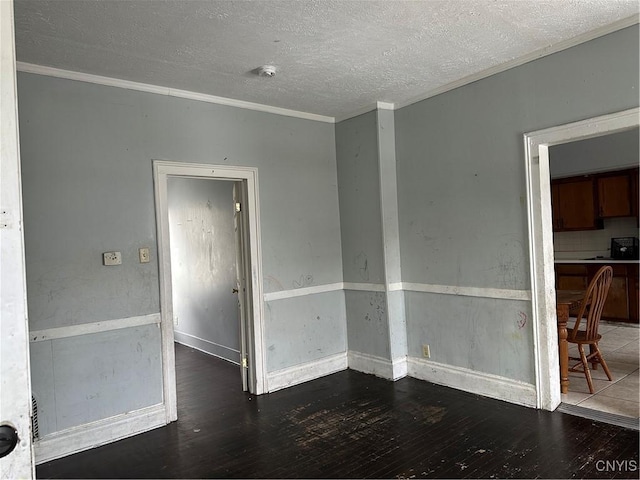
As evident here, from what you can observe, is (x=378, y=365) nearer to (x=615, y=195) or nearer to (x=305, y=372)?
(x=305, y=372)

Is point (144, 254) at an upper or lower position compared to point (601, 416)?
upper

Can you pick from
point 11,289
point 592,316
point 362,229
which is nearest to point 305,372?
point 362,229

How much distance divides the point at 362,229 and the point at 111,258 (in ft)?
7.62

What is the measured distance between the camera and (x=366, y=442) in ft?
9.95

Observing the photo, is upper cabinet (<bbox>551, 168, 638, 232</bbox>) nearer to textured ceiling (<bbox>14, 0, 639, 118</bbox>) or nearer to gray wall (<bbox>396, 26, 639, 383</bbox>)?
gray wall (<bbox>396, 26, 639, 383</bbox>)

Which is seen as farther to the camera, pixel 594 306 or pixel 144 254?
pixel 594 306

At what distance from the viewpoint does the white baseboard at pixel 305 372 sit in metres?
4.15

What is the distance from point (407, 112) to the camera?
13.9 ft

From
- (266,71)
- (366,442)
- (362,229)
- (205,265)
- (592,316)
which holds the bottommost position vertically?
(366,442)

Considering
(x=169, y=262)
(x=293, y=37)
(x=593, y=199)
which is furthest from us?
(x=593, y=199)

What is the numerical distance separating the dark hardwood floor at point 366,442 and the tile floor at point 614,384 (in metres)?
0.32

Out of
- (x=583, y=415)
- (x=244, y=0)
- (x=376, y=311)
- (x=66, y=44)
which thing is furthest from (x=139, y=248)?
(x=583, y=415)

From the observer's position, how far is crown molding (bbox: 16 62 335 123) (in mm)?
3055

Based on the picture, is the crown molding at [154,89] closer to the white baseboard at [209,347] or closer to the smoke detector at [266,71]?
the smoke detector at [266,71]
